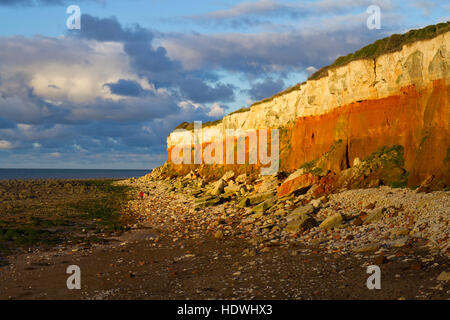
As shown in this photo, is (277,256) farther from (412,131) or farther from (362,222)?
(412,131)

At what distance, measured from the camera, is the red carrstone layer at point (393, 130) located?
1997 centimetres

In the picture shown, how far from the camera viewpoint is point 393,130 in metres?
24.7

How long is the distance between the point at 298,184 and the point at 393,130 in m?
7.80

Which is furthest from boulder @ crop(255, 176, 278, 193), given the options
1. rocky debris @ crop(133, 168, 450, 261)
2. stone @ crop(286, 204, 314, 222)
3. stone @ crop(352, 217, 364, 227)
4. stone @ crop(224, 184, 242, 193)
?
stone @ crop(352, 217, 364, 227)

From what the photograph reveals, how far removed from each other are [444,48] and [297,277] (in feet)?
56.0

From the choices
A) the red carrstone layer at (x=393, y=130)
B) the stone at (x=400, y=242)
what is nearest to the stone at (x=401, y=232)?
the stone at (x=400, y=242)

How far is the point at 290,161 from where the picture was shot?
124 feet

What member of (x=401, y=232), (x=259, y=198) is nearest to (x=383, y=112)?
(x=259, y=198)

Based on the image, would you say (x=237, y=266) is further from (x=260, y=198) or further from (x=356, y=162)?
(x=356, y=162)

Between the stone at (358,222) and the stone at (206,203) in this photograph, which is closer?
the stone at (358,222)

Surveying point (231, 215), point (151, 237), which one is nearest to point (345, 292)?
point (151, 237)

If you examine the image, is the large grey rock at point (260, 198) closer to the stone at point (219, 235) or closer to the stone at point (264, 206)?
the stone at point (264, 206)

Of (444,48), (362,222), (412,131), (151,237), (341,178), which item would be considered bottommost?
(151,237)

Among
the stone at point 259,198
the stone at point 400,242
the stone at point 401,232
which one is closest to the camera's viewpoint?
the stone at point 400,242
